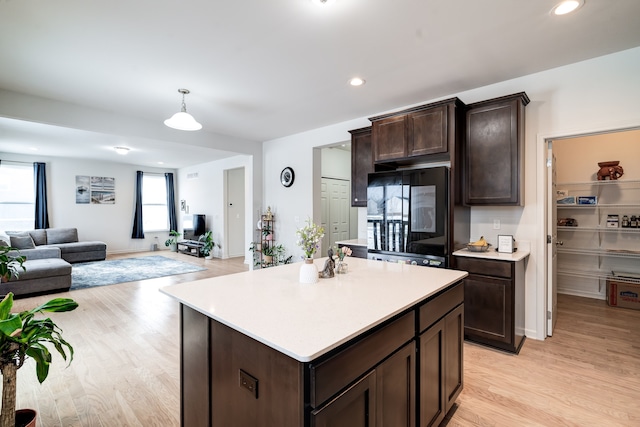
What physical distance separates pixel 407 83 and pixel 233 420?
332 centimetres

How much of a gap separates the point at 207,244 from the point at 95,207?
139 inches

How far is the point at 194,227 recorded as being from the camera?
28.0 ft

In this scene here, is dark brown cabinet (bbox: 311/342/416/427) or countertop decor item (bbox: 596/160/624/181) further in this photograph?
countertop decor item (bbox: 596/160/624/181)

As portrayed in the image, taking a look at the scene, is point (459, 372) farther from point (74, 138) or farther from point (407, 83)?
point (74, 138)

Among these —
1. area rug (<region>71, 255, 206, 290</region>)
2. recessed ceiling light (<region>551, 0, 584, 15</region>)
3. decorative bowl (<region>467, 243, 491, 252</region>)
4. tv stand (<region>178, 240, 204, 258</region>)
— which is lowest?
area rug (<region>71, 255, 206, 290</region>)

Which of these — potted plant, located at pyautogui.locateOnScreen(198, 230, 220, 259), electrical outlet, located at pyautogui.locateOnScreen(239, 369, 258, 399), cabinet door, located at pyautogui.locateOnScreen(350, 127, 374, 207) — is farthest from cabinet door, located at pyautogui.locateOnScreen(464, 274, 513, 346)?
potted plant, located at pyautogui.locateOnScreen(198, 230, 220, 259)

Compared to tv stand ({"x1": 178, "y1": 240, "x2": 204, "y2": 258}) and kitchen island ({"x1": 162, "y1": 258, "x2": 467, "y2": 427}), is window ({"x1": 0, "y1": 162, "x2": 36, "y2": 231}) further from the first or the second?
kitchen island ({"x1": 162, "y1": 258, "x2": 467, "y2": 427})

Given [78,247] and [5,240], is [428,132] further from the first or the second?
[78,247]

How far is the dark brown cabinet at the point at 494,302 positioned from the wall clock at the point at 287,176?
335cm

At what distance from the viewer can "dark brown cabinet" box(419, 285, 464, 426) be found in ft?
4.98

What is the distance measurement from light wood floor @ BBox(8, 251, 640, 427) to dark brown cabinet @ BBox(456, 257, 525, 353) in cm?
15

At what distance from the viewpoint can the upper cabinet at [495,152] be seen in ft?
9.34

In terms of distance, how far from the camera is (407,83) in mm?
3223

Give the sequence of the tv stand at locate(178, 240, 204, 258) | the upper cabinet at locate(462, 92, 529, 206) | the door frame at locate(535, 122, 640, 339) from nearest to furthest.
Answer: the upper cabinet at locate(462, 92, 529, 206) → the door frame at locate(535, 122, 640, 339) → the tv stand at locate(178, 240, 204, 258)
